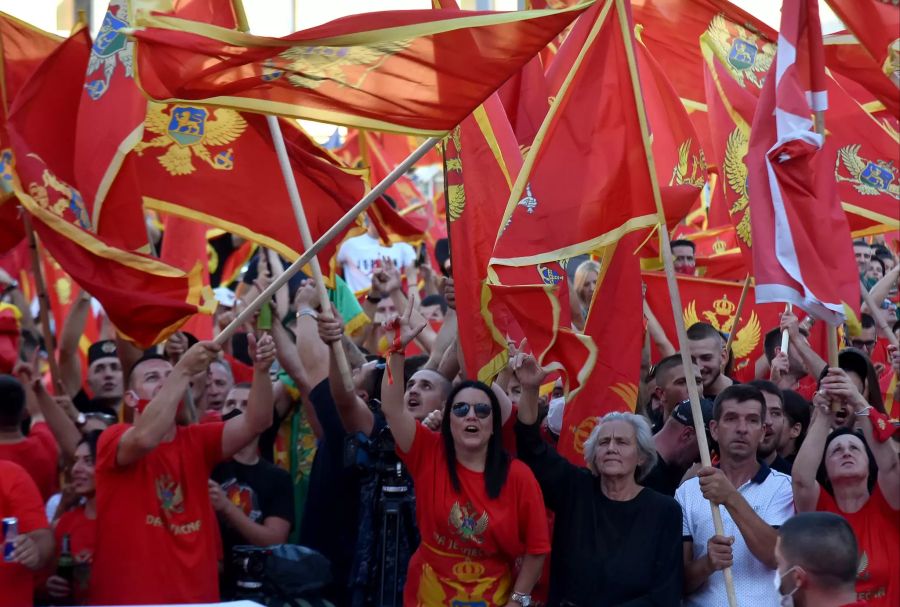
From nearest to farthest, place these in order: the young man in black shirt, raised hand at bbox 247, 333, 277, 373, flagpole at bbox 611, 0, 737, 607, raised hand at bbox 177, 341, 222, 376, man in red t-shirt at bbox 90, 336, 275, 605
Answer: flagpole at bbox 611, 0, 737, 607, man in red t-shirt at bbox 90, 336, 275, 605, raised hand at bbox 177, 341, 222, 376, raised hand at bbox 247, 333, 277, 373, the young man in black shirt

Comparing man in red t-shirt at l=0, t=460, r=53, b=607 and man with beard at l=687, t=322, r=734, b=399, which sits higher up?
man with beard at l=687, t=322, r=734, b=399

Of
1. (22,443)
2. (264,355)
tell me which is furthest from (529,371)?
(22,443)

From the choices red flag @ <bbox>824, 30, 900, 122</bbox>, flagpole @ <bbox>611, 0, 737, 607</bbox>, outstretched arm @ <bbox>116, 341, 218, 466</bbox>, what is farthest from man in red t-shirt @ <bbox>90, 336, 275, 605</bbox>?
red flag @ <bbox>824, 30, 900, 122</bbox>

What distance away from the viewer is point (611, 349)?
7.05 m

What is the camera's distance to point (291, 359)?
7.73 metres

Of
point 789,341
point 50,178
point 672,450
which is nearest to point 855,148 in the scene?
point 789,341

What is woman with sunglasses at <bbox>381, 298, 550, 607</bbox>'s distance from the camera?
6191mm

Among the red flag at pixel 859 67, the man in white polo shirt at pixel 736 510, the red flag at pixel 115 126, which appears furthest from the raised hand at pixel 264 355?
the red flag at pixel 859 67

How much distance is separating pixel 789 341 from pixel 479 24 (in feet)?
8.99

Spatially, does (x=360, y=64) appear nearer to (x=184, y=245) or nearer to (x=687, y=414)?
(x=687, y=414)

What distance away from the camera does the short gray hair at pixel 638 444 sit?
6.39 metres

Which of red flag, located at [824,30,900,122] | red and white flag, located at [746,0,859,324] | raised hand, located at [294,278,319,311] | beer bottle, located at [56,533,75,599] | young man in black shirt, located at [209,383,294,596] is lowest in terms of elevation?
beer bottle, located at [56,533,75,599]

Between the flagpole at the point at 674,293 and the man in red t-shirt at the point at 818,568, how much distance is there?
1.62 metres

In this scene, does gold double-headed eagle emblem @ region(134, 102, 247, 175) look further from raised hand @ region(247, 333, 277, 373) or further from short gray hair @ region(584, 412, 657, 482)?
short gray hair @ region(584, 412, 657, 482)
